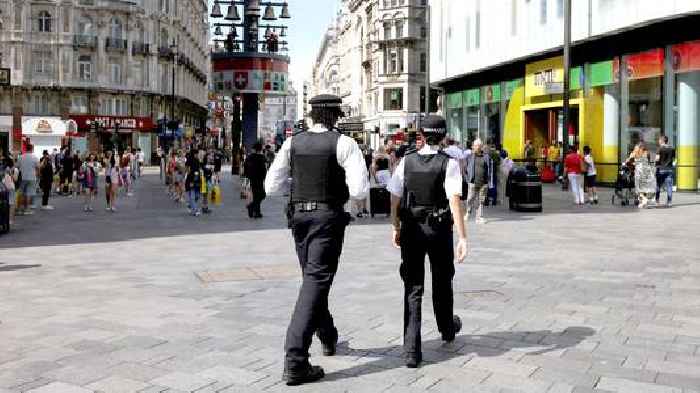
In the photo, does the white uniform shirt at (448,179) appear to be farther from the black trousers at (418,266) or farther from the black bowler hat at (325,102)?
the black bowler hat at (325,102)

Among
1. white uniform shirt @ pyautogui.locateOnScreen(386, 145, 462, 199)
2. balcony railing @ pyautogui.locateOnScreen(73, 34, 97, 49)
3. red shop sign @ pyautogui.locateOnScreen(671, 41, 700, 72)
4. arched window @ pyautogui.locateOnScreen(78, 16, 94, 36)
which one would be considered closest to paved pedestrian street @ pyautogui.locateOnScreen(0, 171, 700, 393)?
white uniform shirt @ pyautogui.locateOnScreen(386, 145, 462, 199)

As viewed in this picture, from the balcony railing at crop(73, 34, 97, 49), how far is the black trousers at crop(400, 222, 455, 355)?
56.0 m

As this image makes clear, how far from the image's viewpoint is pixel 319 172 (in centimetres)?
534

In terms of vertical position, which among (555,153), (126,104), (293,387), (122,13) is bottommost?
(293,387)

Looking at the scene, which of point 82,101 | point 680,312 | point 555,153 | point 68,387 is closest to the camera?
point 68,387

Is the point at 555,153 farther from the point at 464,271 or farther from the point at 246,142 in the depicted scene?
the point at 464,271

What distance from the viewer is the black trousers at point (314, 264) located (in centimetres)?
520

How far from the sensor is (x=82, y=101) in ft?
188

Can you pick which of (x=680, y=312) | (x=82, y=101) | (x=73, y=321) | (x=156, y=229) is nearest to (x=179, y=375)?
(x=73, y=321)

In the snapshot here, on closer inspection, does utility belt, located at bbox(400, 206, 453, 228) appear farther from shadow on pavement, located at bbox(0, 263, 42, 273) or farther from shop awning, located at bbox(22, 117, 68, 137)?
shop awning, located at bbox(22, 117, 68, 137)

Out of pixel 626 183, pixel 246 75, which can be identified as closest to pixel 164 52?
pixel 246 75

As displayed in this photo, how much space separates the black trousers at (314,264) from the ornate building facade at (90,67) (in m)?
50.3

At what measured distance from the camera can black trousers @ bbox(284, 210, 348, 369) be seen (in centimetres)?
520

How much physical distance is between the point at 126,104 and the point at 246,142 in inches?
983
